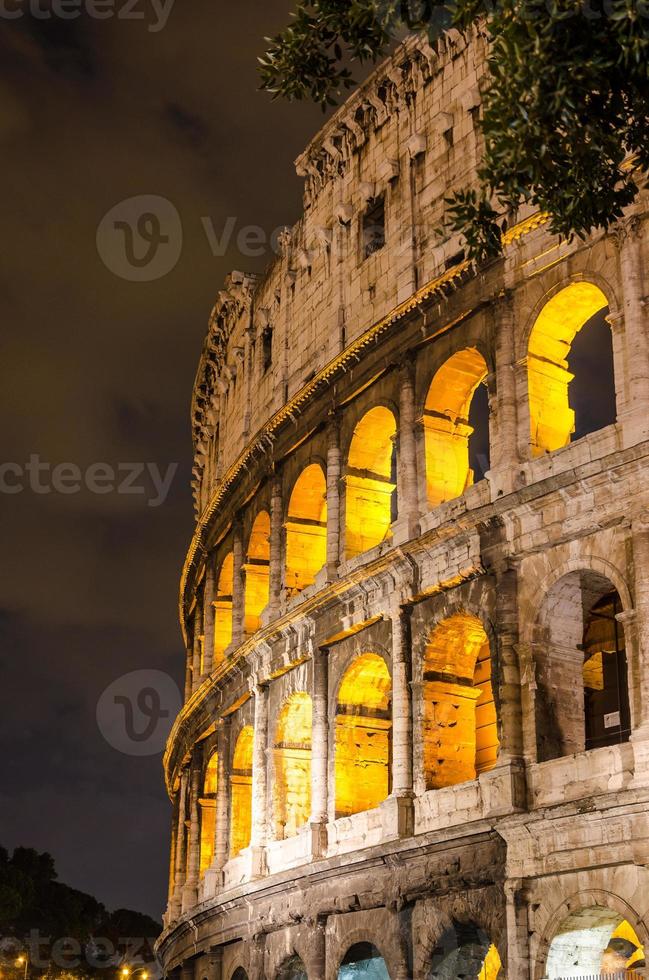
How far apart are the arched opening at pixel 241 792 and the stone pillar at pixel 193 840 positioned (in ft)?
8.18

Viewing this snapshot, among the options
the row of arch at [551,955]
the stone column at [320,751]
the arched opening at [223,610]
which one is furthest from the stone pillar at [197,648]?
the row of arch at [551,955]

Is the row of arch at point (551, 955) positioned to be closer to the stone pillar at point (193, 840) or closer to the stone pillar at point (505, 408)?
the stone pillar at point (505, 408)

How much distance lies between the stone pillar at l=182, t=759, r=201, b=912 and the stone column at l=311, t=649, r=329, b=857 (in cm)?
689

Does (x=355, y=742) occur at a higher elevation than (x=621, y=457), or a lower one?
lower

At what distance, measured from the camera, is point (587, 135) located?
10.3m

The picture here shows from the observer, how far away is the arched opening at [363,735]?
19703 millimetres

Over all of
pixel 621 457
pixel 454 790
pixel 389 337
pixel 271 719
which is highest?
pixel 389 337

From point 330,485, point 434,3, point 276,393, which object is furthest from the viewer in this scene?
point 276,393

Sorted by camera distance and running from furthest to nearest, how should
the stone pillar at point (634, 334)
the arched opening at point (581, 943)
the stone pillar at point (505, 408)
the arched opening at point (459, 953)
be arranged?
1. the stone pillar at point (505, 408)
2. the arched opening at point (459, 953)
3. the stone pillar at point (634, 334)
4. the arched opening at point (581, 943)

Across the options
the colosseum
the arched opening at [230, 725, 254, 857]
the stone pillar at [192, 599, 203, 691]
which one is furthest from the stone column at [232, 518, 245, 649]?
the stone pillar at [192, 599, 203, 691]

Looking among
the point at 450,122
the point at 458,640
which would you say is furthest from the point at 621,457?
the point at 450,122

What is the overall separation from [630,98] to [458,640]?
9.41 m

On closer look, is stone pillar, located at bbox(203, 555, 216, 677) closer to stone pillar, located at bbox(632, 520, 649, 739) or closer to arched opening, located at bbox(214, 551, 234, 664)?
arched opening, located at bbox(214, 551, 234, 664)

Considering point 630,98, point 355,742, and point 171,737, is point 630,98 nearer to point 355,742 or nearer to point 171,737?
point 355,742
